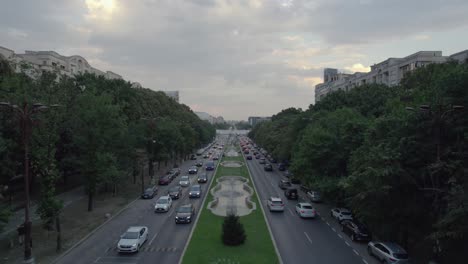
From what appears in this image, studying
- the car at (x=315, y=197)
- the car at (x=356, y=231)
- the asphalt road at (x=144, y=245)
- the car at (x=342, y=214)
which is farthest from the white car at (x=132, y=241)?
the car at (x=315, y=197)

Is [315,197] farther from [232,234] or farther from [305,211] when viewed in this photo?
[232,234]

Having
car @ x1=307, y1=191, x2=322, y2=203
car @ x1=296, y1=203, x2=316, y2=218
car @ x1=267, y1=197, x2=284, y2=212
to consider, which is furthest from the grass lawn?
car @ x1=307, y1=191, x2=322, y2=203

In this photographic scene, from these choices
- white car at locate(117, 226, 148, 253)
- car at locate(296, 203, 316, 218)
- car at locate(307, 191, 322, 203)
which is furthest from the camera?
car at locate(307, 191, 322, 203)

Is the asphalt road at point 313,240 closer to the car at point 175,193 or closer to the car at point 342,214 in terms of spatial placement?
the car at point 342,214

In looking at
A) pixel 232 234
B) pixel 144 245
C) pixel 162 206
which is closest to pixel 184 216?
pixel 162 206

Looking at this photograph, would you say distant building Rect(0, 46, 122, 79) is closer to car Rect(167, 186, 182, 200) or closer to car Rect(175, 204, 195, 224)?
car Rect(167, 186, 182, 200)
